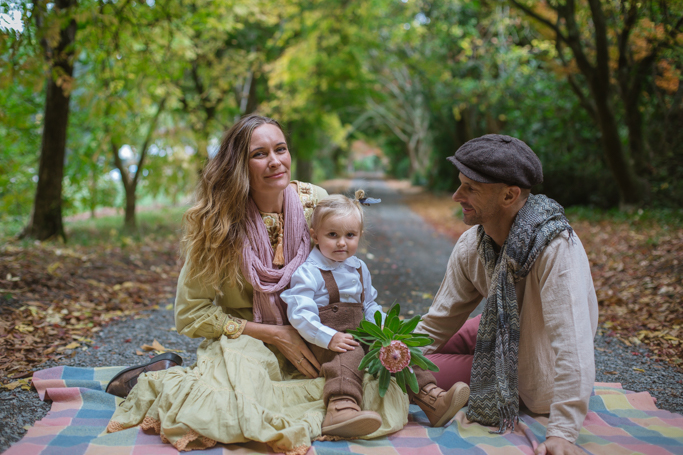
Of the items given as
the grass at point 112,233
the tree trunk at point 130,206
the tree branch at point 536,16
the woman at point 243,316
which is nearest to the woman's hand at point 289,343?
the woman at point 243,316

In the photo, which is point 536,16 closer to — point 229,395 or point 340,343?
point 340,343

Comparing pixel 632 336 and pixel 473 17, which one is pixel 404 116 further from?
pixel 632 336

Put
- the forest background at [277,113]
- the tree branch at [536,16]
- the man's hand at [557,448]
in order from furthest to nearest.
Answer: the tree branch at [536,16]
the forest background at [277,113]
the man's hand at [557,448]

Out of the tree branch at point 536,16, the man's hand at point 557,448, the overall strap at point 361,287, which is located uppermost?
the tree branch at point 536,16

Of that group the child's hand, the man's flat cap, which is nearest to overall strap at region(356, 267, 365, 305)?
the child's hand

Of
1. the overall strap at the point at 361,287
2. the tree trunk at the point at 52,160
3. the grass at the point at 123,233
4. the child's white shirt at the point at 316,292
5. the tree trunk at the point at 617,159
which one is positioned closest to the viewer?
the child's white shirt at the point at 316,292

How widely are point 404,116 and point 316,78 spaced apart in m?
14.4

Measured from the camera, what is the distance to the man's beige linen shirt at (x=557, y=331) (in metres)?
2.19

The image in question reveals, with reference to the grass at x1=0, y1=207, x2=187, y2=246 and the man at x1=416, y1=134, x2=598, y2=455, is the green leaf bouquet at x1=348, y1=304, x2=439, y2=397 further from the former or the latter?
the grass at x1=0, y1=207, x2=187, y2=246

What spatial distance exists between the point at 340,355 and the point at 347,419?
31 cm

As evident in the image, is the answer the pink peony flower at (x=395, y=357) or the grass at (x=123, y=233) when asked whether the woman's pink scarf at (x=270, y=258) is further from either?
the grass at (x=123, y=233)

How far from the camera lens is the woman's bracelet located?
8.61 feet

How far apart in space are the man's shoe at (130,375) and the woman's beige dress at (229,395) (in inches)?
10.2

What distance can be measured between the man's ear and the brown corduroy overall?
869 millimetres
